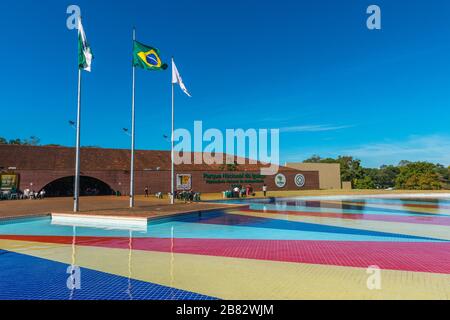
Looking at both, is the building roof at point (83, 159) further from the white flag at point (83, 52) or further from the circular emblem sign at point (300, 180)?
the white flag at point (83, 52)

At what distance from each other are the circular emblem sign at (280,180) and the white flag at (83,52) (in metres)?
34.7

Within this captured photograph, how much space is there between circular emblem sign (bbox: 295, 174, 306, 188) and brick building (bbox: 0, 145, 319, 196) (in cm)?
516

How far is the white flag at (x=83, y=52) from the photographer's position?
15.8 m

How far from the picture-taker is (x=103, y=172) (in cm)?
3603

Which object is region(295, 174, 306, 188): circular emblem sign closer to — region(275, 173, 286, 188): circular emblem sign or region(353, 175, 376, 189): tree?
region(275, 173, 286, 188): circular emblem sign

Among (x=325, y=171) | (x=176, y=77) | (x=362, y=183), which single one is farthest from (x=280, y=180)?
(x=176, y=77)

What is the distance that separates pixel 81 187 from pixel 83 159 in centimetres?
342

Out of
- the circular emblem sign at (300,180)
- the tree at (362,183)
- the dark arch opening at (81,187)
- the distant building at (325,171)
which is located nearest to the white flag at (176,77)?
the dark arch opening at (81,187)

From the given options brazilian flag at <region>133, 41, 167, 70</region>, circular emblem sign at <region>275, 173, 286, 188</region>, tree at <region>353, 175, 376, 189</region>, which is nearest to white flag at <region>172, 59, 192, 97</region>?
brazilian flag at <region>133, 41, 167, 70</region>

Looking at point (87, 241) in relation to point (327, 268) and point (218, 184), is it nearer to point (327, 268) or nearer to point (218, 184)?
point (327, 268)

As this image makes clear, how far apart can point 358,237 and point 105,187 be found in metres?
32.5
